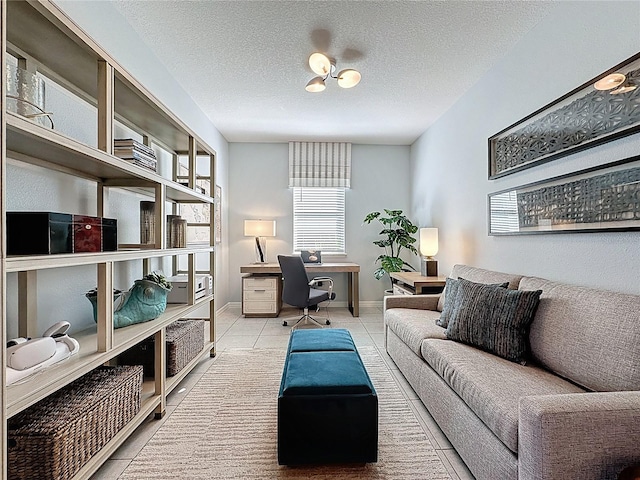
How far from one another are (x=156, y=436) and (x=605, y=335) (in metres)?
2.32

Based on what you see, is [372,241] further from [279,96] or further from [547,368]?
[547,368]

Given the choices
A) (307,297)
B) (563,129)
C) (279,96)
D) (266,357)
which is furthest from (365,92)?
(266,357)

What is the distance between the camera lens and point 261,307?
4738mm

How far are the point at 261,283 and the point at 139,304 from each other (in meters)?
2.72

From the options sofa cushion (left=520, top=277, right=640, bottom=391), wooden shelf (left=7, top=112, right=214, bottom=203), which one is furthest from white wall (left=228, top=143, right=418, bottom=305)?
sofa cushion (left=520, top=277, right=640, bottom=391)

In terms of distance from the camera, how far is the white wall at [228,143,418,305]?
213 inches

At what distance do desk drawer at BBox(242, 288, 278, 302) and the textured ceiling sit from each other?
94.1 inches

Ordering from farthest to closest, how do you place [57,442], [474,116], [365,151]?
Result: 1. [365,151]
2. [474,116]
3. [57,442]

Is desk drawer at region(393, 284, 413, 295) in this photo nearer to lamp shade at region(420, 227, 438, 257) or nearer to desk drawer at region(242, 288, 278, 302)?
lamp shade at region(420, 227, 438, 257)

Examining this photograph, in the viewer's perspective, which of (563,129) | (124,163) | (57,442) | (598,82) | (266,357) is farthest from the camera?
(266,357)

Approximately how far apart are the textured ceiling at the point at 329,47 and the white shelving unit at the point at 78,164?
2.57 ft

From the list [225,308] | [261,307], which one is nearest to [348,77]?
[261,307]

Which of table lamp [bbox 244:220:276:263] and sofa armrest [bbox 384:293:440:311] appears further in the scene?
table lamp [bbox 244:220:276:263]

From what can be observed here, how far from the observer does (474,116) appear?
10.9ft
